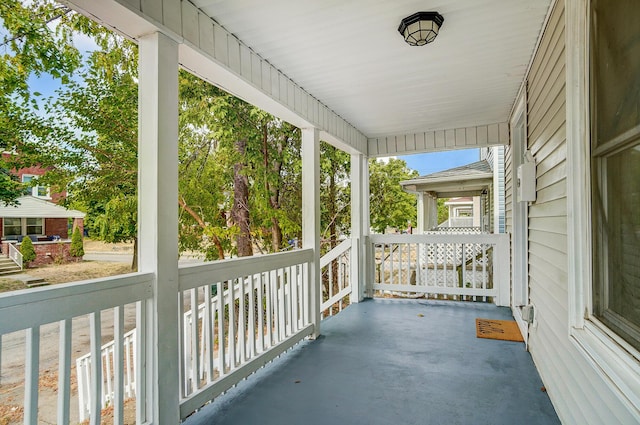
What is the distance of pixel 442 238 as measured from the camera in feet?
17.3

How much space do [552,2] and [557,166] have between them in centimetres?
100

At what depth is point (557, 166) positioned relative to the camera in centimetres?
213

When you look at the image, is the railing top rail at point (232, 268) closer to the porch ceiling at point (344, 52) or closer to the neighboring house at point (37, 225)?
the neighboring house at point (37, 225)

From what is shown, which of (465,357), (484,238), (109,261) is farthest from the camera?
(484,238)

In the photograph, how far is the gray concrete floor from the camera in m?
2.20

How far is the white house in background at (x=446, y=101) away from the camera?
133 cm

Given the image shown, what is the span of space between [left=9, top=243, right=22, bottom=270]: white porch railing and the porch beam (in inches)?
182

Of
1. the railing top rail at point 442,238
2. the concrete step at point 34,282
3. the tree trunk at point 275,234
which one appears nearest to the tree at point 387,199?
the tree trunk at point 275,234

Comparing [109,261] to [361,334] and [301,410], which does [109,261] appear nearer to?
[301,410]

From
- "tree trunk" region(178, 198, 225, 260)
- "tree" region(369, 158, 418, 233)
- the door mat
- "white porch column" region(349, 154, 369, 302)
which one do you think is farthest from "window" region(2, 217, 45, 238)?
"tree" region(369, 158, 418, 233)

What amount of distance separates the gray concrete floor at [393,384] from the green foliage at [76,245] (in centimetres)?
118

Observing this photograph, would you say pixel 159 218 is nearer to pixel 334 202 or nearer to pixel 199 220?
pixel 199 220

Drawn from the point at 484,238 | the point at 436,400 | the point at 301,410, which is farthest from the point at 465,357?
the point at 484,238

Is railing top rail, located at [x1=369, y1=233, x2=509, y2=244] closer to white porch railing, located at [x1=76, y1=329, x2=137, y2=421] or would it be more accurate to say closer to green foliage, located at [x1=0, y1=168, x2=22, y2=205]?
white porch railing, located at [x1=76, y1=329, x2=137, y2=421]
